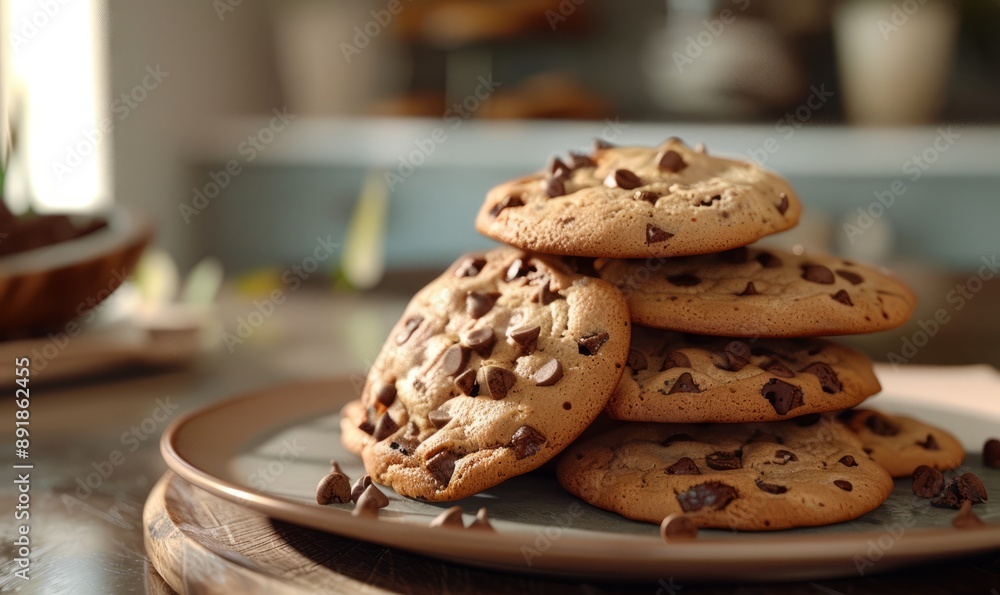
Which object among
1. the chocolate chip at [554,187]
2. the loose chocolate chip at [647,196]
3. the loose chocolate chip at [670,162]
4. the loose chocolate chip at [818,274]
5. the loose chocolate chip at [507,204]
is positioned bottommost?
the loose chocolate chip at [818,274]

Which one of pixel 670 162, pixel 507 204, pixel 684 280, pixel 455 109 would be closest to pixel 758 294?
pixel 684 280

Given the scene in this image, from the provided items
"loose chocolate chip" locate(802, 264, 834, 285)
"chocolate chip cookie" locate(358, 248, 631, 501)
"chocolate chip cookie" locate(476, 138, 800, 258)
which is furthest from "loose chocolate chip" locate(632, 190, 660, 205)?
"loose chocolate chip" locate(802, 264, 834, 285)

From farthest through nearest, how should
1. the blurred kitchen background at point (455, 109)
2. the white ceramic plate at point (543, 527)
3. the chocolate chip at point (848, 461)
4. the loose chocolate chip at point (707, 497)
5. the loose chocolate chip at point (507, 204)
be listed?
the blurred kitchen background at point (455, 109), the loose chocolate chip at point (507, 204), the chocolate chip at point (848, 461), the loose chocolate chip at point (707, 497), the white ceramic plate at point (543, 527)

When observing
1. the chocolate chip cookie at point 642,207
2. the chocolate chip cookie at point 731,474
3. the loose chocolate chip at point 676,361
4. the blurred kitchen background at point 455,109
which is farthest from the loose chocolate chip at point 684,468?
the blurred kitchen background at point 455,109

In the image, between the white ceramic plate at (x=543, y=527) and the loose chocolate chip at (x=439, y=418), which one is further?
the loose chocolate chip at (x=439, y=418)

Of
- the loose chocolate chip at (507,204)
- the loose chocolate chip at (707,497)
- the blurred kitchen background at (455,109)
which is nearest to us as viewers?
the loose chocolate chip at (707,497)

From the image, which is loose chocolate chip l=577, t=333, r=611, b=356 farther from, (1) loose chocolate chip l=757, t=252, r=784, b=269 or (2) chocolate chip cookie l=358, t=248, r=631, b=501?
(1) loose chocolate chip l=757, t=252, r=784, b=269

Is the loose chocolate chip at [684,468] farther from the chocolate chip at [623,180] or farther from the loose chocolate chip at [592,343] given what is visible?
Answer: the chocolate chip at [623,180]
